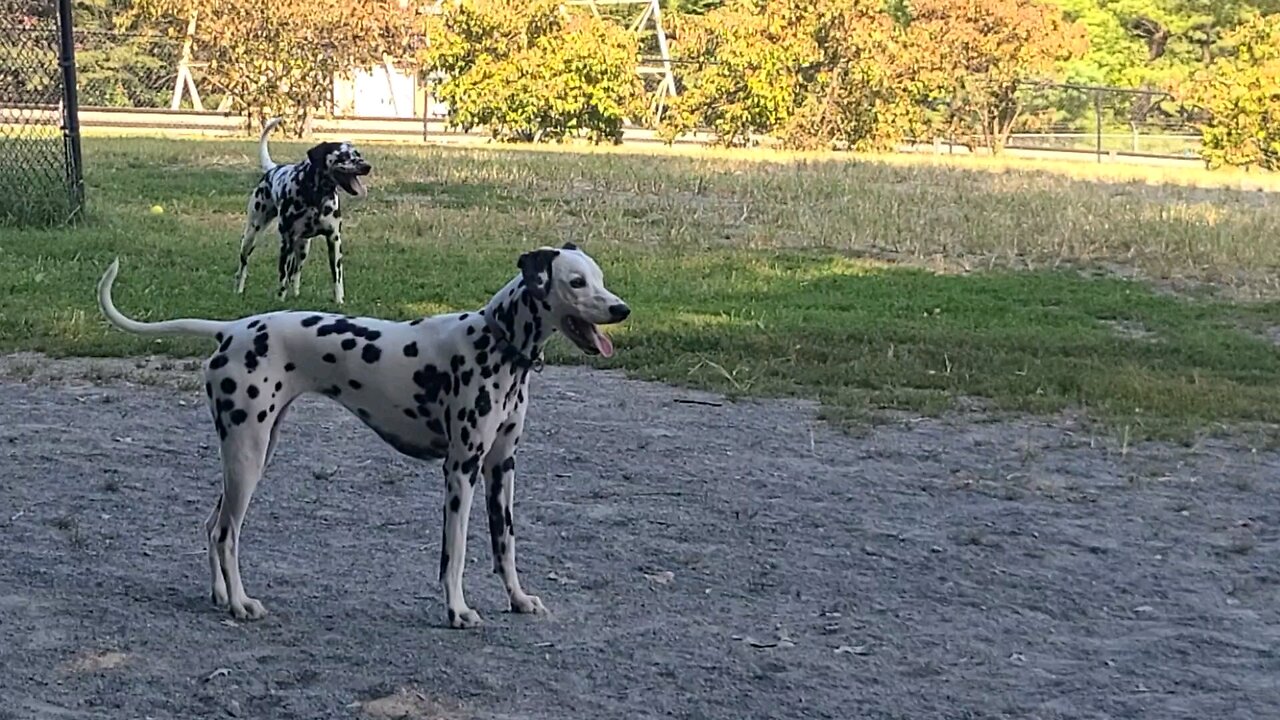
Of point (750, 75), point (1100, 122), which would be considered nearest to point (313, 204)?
point (750, 75)

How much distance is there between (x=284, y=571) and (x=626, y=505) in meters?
1.54

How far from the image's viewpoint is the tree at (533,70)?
37344 millimetres

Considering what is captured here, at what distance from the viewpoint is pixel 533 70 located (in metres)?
37.3

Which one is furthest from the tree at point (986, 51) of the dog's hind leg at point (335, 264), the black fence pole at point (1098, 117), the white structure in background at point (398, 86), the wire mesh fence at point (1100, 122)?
the dog's hind leg at point (335, 264)

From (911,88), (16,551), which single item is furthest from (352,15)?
(16,551)

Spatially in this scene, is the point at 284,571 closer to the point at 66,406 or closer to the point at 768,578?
the point at 768,578

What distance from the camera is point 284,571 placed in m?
5.49

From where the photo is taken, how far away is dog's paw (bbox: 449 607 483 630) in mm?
4906

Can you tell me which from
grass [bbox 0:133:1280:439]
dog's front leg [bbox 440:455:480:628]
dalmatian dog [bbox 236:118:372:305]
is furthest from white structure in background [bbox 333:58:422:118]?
dog's front leg [bbox 440:455:480:628]

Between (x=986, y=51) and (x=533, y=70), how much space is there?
40.3ft

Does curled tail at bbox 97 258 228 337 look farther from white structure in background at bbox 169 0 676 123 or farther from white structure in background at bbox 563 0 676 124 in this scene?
white structure in background at bbox 169 0 676 123

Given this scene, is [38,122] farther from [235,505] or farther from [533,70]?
[533,70]

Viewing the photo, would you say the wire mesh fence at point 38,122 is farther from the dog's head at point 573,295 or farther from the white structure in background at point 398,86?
the white structure in background at point 398,86

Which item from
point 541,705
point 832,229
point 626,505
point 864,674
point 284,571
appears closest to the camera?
point 541,705
